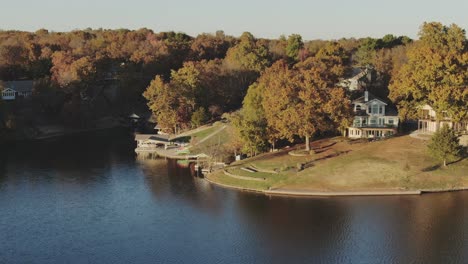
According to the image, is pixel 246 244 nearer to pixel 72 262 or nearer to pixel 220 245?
pixel 220 245

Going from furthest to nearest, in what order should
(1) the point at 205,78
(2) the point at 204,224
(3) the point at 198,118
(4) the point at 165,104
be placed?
(1) the point at 205,78
(4) the point at 165,104
(3) the point at 198,118
(2) the point at 204,224

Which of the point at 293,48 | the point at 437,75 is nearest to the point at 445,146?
the point at 437,75

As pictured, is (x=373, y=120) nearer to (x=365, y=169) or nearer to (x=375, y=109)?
(x=375, y=109)

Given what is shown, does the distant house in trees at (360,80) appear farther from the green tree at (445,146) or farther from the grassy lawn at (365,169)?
the green tree at (445,146)

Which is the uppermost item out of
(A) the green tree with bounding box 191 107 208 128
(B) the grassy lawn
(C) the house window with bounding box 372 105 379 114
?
(C) the house window with bounding box 372 105 379 114

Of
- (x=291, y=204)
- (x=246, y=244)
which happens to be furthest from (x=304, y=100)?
(x=246, y=244)

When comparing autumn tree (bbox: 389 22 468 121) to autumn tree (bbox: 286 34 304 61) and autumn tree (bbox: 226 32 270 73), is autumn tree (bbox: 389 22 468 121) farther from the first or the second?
autumn tree (bbox: 286 34 304 61)

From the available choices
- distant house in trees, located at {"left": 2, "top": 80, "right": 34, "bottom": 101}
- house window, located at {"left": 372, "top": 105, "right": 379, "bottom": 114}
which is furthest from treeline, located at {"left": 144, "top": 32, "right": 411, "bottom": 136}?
distant house in trees, located at {"left": 2, "top": 80, "right": 34, "bottom": 101}
